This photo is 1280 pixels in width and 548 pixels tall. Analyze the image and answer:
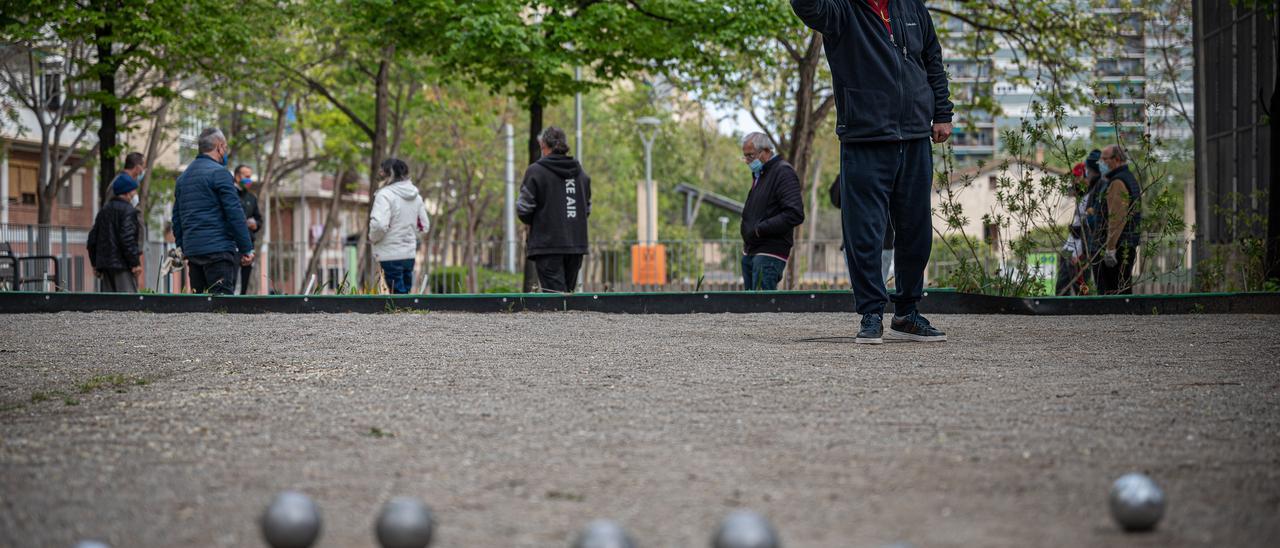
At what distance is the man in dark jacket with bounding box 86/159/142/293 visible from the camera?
1431cm

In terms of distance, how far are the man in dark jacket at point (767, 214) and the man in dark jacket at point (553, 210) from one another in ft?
5.43

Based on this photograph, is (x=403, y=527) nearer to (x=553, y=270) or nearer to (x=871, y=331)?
(x=871, y=331)

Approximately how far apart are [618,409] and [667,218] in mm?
75223

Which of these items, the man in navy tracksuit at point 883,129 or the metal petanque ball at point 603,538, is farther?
the man in navy tracksuit at point 883,129

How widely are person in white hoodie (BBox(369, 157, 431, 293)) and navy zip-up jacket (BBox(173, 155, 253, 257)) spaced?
1.88 metres

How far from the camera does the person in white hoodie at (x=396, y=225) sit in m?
13.9

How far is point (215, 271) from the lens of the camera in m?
12.2

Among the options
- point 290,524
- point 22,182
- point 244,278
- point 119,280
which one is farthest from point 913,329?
point 22,182

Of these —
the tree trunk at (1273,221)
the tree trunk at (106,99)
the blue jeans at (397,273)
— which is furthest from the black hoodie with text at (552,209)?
the tree trunk at (106,99)

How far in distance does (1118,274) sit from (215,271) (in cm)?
841

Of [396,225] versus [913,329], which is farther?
[396,225]

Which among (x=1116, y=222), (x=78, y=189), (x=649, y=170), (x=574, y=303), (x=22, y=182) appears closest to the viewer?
(x=574, y=303)

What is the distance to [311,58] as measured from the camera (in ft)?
113

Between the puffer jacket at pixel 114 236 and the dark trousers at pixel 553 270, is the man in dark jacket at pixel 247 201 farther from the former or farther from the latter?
the dark trousers at pixel 553 270
